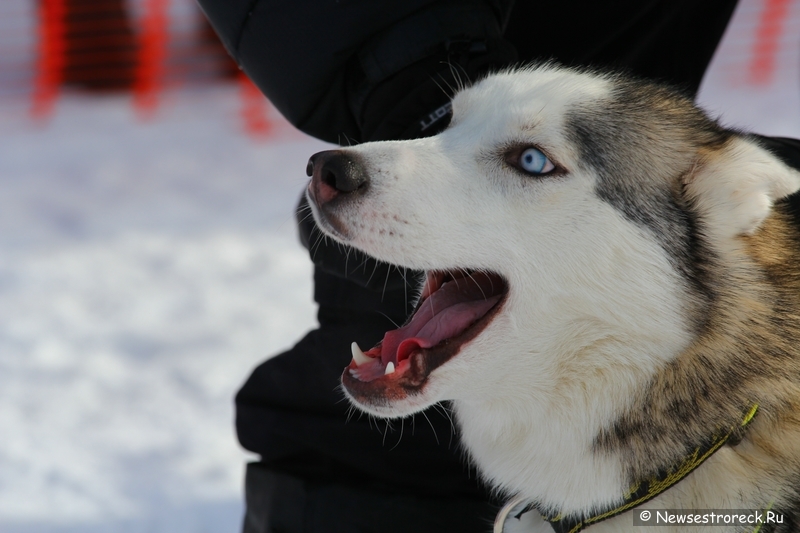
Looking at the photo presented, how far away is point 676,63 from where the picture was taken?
277 centimetres

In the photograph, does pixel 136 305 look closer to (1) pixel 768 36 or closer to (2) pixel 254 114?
(2) pixel 254 114

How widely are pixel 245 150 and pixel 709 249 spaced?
192 inches

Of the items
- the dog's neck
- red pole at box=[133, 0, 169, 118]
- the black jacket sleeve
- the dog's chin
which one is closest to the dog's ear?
the dog's neck

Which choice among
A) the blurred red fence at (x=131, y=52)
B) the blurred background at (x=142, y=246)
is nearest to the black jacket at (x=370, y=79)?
the blurred background at (x=142, y=246)

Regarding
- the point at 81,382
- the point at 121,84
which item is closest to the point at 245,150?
the point at 121,84

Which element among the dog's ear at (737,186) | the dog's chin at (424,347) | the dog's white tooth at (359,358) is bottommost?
the dog's white tooth at (359,358)

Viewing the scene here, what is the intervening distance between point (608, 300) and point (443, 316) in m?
0.35

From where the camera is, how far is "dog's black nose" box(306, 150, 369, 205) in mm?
1616

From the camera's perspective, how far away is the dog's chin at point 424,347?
1.65m

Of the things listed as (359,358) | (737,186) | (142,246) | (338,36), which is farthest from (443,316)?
(142,246)

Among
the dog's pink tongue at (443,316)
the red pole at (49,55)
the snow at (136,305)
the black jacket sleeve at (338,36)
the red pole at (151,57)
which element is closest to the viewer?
the dog's pink tongue at (443,316)

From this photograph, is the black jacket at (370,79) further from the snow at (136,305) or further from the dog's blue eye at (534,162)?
the snow at (136,305)

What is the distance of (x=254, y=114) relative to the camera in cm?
647

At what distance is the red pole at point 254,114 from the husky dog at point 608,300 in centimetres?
482
